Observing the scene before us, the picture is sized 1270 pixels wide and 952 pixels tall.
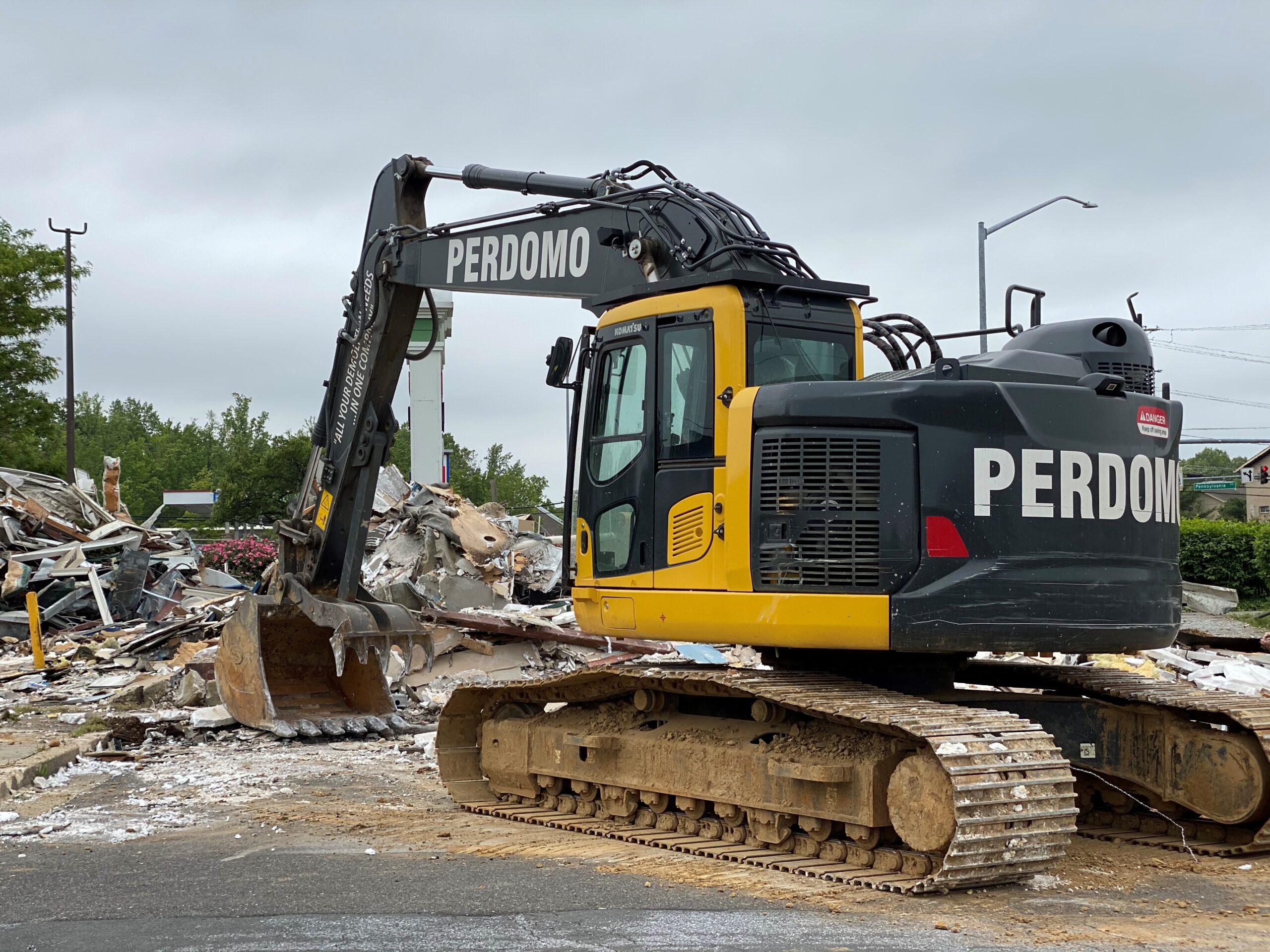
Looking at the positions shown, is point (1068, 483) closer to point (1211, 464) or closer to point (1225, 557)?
point (1225, 557)

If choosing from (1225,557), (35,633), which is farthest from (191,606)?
(1225,557)

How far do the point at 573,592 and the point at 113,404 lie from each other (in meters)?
99.1

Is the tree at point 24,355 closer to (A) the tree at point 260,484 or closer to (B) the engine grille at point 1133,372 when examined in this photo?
(A) the tree at point 260,484

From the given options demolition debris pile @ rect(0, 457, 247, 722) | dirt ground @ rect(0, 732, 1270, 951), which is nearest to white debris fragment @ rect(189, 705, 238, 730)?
dirt ground @ rect(0, 732, 1270, 951)

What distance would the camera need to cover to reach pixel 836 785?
665 centimetres

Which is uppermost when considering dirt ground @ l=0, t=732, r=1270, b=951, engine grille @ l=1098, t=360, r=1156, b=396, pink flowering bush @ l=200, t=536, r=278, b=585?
engine grille @ l=1098, t=360, r=1156, b=396

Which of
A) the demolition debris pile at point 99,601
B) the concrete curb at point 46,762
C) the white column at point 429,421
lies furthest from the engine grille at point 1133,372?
the white column at point 429,421

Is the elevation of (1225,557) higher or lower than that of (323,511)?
lower

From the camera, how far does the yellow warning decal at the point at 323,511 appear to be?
35.0ft

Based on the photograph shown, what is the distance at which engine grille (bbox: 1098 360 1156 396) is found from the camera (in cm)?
752

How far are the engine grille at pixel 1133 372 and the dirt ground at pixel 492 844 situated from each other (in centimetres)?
256

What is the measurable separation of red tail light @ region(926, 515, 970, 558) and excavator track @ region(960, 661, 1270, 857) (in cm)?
167

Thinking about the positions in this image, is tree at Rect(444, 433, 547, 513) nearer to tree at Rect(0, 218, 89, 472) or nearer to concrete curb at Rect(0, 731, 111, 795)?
tree at Rect(0, 218, 89, 472)

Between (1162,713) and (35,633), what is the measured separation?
13186 millimetres
